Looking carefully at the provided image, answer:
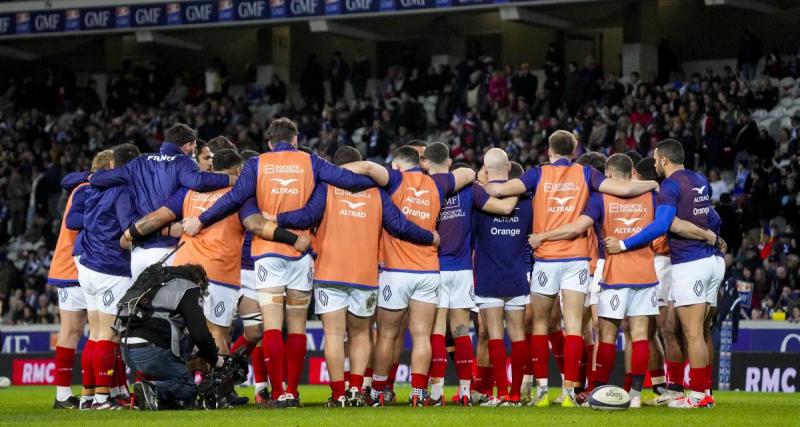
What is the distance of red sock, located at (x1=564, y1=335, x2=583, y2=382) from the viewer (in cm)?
1267

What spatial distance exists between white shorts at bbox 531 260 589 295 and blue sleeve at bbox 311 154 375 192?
1.92m

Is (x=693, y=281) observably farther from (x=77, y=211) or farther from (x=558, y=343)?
(x=77, y=211)

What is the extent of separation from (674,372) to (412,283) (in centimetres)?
284

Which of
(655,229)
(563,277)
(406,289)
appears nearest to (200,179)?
(406,289)

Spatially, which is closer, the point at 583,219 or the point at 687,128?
the point at 583,219

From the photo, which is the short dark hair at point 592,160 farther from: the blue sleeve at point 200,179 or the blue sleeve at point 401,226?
the blue sleeve at point 200,179

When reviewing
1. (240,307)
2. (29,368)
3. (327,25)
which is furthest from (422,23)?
(240,307)

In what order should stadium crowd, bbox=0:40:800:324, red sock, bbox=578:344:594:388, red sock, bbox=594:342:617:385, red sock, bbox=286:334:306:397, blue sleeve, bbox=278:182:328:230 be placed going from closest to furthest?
1. red sock, bbox=286:334:306:397
2. blue sleeve, bbox=278:182:328:230
3. red sock, bbox=594:342:617:385
4. red sock, bbox=578:344:594:388
5. stadium crowd, bbox=0:40:800:324

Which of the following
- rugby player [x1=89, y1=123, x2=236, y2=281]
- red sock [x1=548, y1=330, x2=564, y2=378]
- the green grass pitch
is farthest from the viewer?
red sock [x1=548, y1=330, x2=564, y2=378]

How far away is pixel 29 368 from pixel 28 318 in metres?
6.04

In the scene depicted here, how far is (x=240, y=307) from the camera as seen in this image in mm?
14109

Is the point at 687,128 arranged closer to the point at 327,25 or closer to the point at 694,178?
the point at 327,25

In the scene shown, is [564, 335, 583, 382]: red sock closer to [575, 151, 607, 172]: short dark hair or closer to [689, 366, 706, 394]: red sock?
[689, 366, 706, 394]: red sock

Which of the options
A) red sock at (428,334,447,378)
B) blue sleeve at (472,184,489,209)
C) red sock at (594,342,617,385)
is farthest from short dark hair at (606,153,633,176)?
red sock at (428,334,447,378)
